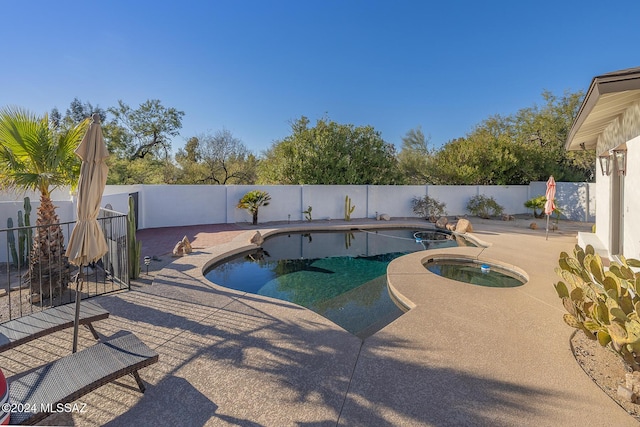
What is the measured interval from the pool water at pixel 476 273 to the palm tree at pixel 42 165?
28.8ft

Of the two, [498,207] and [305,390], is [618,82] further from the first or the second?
[498,207]

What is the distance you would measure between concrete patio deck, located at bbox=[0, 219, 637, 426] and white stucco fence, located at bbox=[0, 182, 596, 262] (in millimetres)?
8714

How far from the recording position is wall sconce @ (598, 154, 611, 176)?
7880 mm

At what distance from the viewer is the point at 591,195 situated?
18.4 meters

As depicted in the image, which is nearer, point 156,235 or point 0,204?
point 0,204

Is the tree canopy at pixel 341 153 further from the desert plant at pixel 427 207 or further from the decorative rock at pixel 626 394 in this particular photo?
the decorative rock at pixel 626 394

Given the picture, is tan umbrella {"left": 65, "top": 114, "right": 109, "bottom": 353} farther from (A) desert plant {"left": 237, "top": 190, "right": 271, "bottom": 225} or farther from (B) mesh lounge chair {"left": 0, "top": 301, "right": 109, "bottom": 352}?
(A) desert plant {"left": 237, "top": 190, "right": 271, "bottom": 225}

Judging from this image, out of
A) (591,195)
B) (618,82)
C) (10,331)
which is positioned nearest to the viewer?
(618,82)

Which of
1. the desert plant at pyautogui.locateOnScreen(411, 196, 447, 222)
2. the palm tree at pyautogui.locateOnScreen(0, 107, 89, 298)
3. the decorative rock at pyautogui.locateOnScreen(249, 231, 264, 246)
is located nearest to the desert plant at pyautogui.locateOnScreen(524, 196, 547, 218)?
the desert plant at pyautogui.locateOnScreen(411, 196, 447, 222)

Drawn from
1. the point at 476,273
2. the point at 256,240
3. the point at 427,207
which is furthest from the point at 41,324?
the point at 427,207

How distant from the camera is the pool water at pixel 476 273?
790 cm

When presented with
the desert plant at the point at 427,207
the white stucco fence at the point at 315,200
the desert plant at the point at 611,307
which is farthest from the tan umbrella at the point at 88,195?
the desert plant at the point at 427,207

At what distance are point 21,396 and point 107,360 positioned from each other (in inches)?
25.9

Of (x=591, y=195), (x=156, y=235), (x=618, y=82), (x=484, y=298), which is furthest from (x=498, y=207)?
(x=156, y=235)
